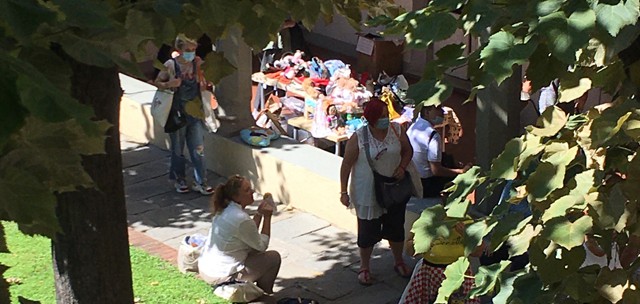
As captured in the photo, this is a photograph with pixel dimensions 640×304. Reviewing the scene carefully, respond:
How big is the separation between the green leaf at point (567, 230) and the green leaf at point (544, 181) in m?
0.09

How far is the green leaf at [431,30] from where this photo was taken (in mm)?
3096

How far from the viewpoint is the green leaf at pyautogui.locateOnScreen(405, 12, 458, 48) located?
10.2 feet

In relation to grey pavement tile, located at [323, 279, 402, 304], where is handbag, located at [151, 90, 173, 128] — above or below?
above

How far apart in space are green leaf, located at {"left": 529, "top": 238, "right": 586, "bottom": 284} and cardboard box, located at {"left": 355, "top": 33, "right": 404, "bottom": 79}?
38.3 ft

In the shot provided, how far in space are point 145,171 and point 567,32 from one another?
916cm

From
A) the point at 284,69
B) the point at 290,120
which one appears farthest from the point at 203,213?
the point at 284,69

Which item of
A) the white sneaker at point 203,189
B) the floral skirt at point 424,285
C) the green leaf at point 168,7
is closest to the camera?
the green leaf at point 168,7

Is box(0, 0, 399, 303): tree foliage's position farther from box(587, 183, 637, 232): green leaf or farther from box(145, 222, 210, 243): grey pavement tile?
box(145, 222, 210, 243): grey pavement tile

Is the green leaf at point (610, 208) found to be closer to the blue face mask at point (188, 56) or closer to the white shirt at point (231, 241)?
the white shirt at point (231, 241)

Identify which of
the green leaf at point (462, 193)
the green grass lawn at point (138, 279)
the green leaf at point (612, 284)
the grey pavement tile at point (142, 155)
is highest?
the green leaf at point (462, 193)

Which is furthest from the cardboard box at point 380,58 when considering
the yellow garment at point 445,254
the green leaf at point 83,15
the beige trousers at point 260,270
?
the green leaf at point 83,15

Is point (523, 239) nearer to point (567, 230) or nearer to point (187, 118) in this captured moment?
point (567, 230)

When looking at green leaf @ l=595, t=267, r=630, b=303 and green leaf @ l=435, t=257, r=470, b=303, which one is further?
green leaf @ l=435, t=257, r=470, b=303

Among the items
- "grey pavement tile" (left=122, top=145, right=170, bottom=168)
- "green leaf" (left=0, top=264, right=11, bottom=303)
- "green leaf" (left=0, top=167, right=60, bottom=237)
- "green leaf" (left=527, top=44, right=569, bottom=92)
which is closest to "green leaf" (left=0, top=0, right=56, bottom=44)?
"green leaf" (left=0, top=167, right=60, bottom=237)
